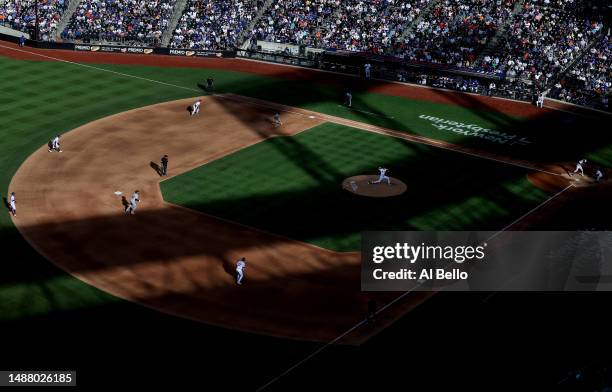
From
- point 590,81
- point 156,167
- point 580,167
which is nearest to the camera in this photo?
point 156,167

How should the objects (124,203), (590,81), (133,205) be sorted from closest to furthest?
(133,205)
(124,203)
(590,81)

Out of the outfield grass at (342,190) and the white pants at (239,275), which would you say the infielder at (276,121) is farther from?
the white pants at (239,275)

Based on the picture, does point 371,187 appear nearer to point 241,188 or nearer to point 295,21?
point 241,188

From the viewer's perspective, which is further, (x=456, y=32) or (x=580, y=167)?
(x=456, y=32)

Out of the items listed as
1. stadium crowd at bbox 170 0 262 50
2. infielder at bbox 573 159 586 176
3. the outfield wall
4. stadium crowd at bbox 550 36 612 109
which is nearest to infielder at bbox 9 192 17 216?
infielder at bbox 573 159 586 176

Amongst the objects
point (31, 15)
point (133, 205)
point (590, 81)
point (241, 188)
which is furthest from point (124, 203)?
point (31, 15)

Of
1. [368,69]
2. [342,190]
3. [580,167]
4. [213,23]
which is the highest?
[213,23]
